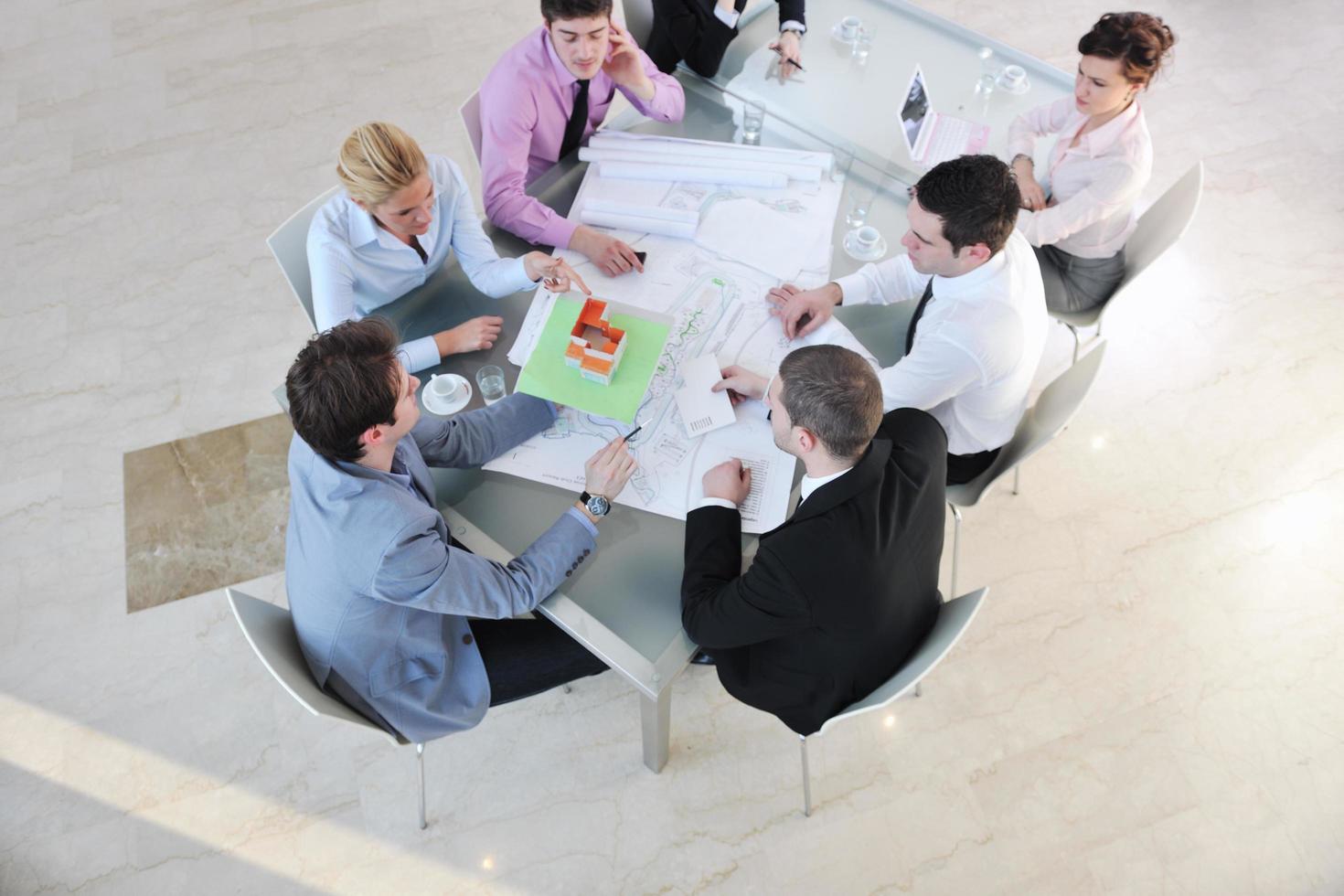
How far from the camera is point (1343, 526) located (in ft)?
9.71

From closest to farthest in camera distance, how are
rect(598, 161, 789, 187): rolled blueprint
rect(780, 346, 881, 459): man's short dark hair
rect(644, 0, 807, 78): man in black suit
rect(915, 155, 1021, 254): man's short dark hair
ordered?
1. rect(780, 346, 881, 459): man's short dark hair
2. rect(915, 155, 1021, 254): man's short dark hair
3. rect(598, 161, 789, 187): rolled blueprint
4. rect(644, 0, 807, 78): man in black suit

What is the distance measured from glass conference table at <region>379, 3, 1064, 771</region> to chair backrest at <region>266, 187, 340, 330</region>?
0.26m

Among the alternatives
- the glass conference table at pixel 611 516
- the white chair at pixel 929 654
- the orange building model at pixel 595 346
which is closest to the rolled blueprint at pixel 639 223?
the glass conference table at pixel 611 516

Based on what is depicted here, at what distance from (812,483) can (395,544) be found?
90 centimetres

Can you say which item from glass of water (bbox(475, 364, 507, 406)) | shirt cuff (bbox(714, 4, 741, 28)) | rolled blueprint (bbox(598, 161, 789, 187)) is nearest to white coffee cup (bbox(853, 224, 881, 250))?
rolled blueprint (bbox(598, 161, 789, 187))

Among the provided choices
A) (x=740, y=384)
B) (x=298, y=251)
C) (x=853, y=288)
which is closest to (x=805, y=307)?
(x=853, y=288)

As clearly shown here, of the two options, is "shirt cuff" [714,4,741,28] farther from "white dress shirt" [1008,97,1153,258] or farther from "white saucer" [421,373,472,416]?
"white saucer" [421,373,472,416]

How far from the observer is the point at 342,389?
161 centimetres

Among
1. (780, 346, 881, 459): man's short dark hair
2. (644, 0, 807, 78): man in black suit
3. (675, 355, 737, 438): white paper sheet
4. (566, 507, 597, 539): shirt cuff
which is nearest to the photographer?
(780, 346, 881, 459): man's short dark hair

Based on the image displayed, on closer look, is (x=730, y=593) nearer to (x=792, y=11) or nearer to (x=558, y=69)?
(x=558, y=69)

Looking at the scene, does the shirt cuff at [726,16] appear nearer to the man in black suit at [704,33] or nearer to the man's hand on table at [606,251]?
the man in black suit at [704,33]

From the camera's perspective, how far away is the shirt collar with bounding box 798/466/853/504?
5.82 feet

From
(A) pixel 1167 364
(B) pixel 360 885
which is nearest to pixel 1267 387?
(A) pixel 1167 364

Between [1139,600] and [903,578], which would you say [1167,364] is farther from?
[903,578]
